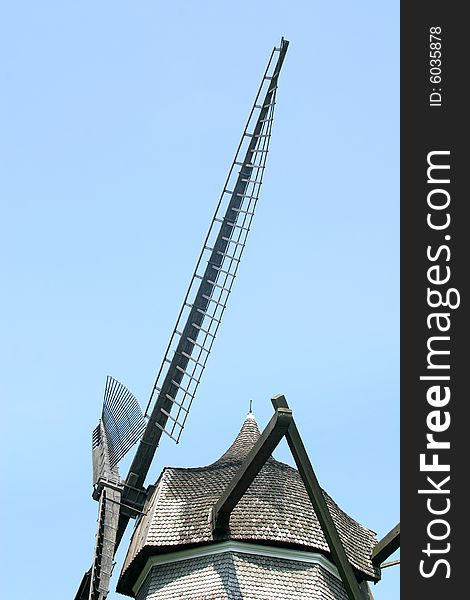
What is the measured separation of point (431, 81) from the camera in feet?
42.3

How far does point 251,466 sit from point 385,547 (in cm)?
289

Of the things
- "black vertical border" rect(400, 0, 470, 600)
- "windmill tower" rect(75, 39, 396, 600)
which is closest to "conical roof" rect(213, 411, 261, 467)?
"windmill tower" rect(75, 39, 396, 600)

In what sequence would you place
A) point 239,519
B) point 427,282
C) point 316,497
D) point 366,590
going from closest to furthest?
point 427,282, point 316,497, point 239,519, point 366,590

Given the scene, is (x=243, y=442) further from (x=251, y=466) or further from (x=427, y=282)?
(x=427, y=282)

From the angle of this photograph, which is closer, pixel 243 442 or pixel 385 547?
pixel 385 547

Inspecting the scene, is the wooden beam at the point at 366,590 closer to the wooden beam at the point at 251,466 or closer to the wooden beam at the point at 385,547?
the wooden beam at the point at 385,547

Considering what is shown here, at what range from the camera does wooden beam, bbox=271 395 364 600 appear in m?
14.8

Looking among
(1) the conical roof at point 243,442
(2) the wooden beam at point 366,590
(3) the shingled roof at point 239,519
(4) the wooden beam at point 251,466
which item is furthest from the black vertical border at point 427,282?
(1) the conical roof at point 243,442

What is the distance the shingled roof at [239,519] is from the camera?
53.0 ft

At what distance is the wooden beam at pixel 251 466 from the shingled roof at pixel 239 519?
299 mm

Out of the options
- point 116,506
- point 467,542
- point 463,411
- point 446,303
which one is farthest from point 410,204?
point 116,506

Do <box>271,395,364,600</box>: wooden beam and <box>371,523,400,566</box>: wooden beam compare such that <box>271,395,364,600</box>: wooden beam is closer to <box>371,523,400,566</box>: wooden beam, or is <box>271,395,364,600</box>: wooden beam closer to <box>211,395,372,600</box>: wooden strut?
<box>211,395,372,600</box>: wooden strut

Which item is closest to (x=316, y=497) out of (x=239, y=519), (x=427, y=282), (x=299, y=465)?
(x=299, y=465)

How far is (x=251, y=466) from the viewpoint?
1495 centimetres
